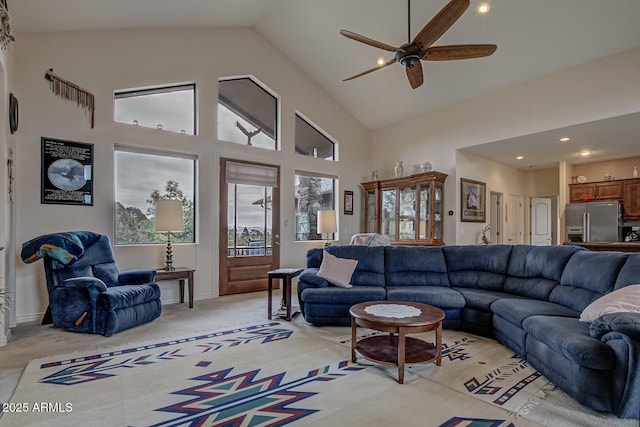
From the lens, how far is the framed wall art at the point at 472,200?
20.9 ft

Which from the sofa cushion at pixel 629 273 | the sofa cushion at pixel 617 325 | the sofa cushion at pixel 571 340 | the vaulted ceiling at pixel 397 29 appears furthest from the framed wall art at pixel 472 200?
the sofa cushion at pixel 617 325

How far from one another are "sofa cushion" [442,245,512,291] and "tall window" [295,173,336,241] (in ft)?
9.71

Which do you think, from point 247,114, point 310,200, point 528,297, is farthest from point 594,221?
point 247,114

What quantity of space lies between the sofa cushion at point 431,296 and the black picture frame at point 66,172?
12.7 ft

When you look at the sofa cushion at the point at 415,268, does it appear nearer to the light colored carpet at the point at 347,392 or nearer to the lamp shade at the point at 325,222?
the light colored carpet at the point at 347,392

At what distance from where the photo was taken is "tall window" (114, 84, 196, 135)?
4726 mm

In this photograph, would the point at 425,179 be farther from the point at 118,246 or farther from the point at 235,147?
the point at 118,246

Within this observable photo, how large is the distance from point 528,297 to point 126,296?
409 cm

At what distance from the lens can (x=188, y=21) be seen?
4949mm

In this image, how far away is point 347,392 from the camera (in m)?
2.26

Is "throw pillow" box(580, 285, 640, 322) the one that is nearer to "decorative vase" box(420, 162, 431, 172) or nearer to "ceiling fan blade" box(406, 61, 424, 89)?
"ceiling fan blade" box(406, 61, 424, 89)

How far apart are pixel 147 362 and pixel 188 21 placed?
4522 millimetres

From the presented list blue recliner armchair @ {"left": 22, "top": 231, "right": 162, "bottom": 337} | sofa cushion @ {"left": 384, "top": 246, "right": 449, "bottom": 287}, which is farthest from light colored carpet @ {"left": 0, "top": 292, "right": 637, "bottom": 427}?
sofa cushion @ {"left": 384, "top": 246, "right": 449, "bottom": 287}

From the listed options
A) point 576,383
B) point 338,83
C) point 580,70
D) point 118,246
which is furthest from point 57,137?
point 580,70
